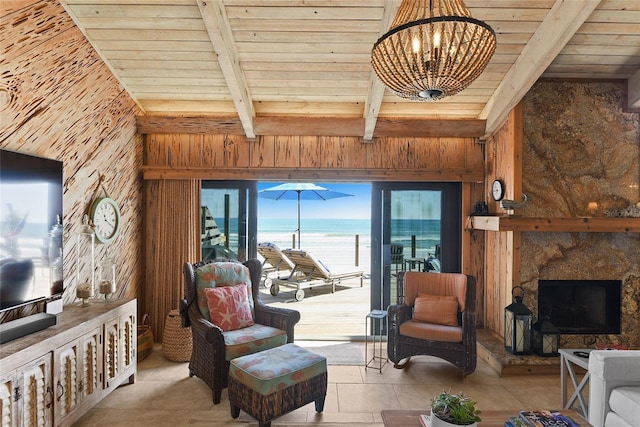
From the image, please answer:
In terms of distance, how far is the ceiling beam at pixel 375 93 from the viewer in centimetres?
266

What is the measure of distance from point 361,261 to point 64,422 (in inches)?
382

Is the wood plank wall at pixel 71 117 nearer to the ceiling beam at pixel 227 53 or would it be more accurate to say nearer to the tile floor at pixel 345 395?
the tile floor at pixel 345 395

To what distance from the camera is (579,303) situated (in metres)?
3.86

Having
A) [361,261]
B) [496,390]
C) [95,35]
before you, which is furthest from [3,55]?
[361,261]

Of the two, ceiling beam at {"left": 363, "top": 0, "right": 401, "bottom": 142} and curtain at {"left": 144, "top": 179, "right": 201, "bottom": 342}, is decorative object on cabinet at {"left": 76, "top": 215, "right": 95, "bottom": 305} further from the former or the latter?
ceiling beam at {"left": 363, "top": 0, "right": 401, "bottom": 142}

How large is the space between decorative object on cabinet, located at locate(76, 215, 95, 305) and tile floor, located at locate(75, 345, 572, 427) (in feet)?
3.05

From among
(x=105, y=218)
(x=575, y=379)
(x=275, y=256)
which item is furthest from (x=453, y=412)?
(x=275, y=256)

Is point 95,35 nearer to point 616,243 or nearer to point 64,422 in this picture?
point 64,422

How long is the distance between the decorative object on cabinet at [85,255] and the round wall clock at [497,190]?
399cm

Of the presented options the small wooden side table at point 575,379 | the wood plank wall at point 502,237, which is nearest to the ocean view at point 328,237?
the wood plank wall at point 502,237

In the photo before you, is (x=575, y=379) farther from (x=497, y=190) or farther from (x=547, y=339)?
(x=497, y=190)

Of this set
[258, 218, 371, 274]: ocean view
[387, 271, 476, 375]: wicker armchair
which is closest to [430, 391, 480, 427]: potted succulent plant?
[387, 271, 476, 375]: wicker armchair

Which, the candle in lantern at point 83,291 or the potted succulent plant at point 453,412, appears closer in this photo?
the potted succulent plant at point 453,412

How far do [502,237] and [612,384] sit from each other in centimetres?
185
